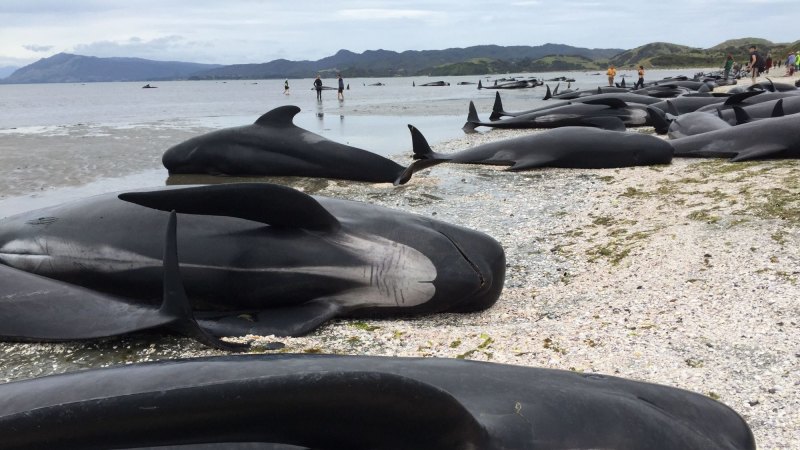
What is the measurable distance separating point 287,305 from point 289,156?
19.3 feet

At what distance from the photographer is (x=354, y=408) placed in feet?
5.72

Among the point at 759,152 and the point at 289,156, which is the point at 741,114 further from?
the point at 289,156

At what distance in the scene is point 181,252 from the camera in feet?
15.2

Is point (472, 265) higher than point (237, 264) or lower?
lower

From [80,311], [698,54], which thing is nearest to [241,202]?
[80,311]

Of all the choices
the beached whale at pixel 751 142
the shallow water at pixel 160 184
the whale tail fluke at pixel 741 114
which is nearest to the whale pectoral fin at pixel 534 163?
the shallow water at pixel 160 184

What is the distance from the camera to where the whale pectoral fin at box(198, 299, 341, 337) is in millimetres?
4324

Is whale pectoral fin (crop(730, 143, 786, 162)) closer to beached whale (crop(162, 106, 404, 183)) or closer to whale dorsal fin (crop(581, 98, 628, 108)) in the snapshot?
beached whale (crop(162, 106, 404, 183))

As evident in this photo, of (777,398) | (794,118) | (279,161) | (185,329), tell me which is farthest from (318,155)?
(777,398)

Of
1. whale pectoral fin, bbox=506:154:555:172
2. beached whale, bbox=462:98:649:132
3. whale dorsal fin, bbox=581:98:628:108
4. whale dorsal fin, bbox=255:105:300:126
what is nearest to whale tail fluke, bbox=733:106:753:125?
beached whale, bbox=462:98:649:132

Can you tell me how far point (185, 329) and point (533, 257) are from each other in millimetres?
3544

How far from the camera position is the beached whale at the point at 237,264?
438 cm

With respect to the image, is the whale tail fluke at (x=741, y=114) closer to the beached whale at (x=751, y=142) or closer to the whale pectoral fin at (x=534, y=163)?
the beached whale at (x=751, y=142)

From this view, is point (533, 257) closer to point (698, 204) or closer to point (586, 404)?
point (698, 204)
